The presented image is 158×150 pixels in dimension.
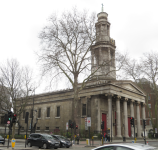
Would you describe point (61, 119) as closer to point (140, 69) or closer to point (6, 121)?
point (140, 69)

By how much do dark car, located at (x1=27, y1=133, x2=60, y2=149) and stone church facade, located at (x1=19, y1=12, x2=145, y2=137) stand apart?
15.4m

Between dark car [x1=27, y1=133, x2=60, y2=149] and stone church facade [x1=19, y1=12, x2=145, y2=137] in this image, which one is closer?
dark car [x1=27, y1=133, x2=60, y2=149]

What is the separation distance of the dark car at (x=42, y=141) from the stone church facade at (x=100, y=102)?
15.4 m

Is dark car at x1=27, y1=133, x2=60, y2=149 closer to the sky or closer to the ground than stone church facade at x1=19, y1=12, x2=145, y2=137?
closer to the ground

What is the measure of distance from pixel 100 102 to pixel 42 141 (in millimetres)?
21829

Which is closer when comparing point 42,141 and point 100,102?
point 42,141

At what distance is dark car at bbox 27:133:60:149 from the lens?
1967 centimetres

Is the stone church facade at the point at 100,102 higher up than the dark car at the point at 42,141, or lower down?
higher up

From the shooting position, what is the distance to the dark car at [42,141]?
64.6ft

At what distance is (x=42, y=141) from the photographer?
20.3 m

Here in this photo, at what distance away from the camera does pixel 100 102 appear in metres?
40.3

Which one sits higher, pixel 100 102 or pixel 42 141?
pixel 100 102

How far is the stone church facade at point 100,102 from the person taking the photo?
125 ft

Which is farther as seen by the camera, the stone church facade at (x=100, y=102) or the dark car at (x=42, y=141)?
the stone church facade at (x=100, y=102)
